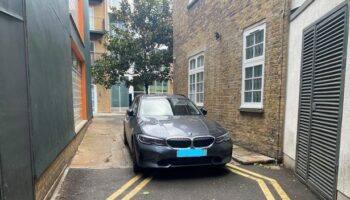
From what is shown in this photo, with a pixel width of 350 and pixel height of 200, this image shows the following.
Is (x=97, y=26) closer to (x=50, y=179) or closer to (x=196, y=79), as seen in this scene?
(x=196, y=79)

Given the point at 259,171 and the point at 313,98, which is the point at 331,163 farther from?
the point at 259,171

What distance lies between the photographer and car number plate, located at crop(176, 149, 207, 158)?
169 inches

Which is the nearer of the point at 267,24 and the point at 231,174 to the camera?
the point at 231,174

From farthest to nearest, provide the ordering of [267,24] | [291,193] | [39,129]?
[267,24] → [291,193] → [39,129]

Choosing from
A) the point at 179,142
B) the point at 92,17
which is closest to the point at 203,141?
the point at 179,142

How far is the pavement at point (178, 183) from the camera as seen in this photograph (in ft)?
12.6

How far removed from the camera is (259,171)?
493cm

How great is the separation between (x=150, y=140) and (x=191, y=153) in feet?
2.43

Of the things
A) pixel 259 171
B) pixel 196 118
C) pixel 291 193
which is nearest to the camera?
pixel 291 193

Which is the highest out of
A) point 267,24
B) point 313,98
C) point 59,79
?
point 267,24

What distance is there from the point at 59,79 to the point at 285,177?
4.46 meters

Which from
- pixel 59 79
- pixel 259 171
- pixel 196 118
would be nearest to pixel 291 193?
pixel 259 171

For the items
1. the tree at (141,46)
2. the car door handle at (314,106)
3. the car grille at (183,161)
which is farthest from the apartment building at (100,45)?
the car door handle at (314,106)

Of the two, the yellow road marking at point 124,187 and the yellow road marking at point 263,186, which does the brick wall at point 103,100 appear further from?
the yellow road marking at point 263,186
